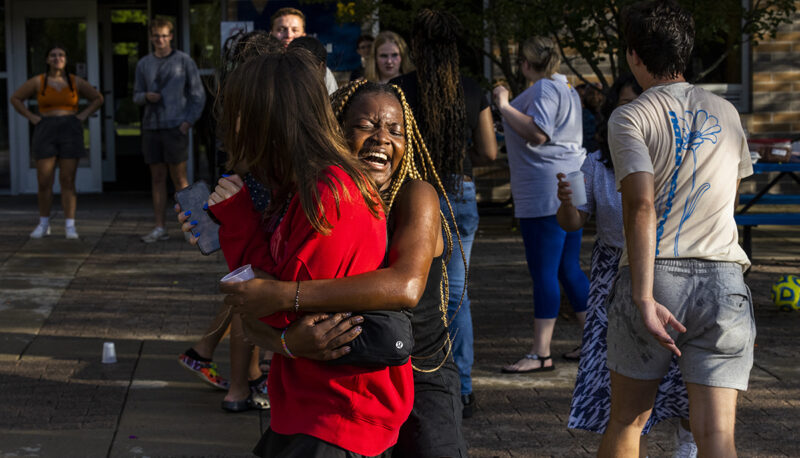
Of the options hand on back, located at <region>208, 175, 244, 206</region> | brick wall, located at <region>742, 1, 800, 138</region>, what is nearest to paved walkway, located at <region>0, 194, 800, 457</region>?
hand on back, located at <region>208, 175, 244, 206</region>

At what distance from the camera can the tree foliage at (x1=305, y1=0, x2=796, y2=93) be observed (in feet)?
27.2

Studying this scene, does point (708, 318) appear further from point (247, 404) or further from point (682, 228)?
point (247, 404)

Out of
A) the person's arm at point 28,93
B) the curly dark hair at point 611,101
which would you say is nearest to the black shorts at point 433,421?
the curly dark hair at point 611,101

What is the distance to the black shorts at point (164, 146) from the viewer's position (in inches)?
408

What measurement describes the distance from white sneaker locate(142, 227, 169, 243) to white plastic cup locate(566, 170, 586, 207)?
7.20m

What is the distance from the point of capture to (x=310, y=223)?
235 cm

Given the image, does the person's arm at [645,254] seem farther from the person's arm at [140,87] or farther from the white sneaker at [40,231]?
the white sneaker at [40,231]

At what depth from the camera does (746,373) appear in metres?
3.14

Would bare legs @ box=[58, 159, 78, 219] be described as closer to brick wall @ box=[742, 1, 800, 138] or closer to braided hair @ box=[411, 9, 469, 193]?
braided hair @ box=[411, 9, 469, 193]

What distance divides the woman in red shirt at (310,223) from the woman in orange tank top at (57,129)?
27.8ft

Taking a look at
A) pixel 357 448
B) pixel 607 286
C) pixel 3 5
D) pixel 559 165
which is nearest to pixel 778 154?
pixel 559 165

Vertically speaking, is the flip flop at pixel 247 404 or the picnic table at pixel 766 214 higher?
the picnic table at pixel 766 214

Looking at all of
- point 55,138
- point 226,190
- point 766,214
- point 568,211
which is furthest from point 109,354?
point 766,214

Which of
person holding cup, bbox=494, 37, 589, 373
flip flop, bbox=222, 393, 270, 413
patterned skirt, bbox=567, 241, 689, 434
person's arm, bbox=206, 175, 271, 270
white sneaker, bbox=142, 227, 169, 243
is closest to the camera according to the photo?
person's arm, bbox=206, 175, 271, 270
